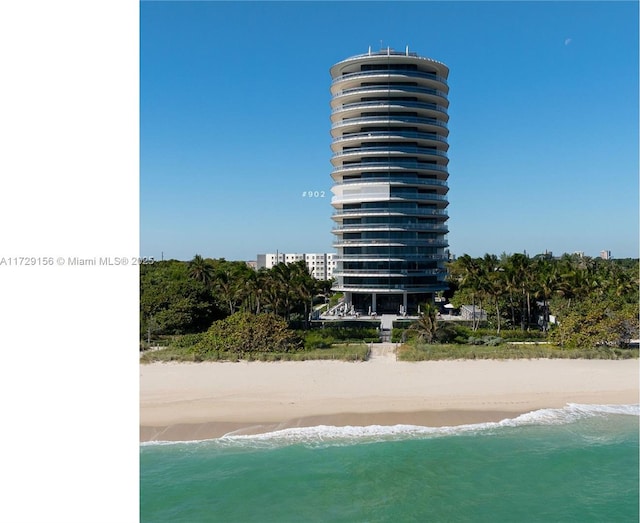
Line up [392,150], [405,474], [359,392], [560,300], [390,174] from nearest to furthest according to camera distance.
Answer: [405,474], [359,392], [560,300], [392,150], [390,174]

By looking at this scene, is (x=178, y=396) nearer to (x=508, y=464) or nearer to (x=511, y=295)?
(x=508, y=464)

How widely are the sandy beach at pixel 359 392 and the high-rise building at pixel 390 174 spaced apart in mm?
18353

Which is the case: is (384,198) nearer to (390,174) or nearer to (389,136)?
(390,174)

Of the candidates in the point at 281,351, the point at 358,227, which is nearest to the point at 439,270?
the point at 358,227

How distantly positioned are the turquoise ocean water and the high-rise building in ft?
80.7

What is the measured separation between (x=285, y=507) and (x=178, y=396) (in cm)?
887

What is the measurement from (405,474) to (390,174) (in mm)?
31089

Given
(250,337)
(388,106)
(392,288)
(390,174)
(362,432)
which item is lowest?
(362,432)

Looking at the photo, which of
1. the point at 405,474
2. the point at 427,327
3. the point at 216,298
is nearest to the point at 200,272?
the point at 216,298

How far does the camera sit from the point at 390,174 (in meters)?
41.7

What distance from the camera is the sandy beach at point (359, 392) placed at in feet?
59.4

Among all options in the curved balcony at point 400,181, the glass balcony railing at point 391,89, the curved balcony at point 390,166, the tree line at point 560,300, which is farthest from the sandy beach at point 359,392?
the glass balcony railing at point 391,89

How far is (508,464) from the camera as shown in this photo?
15.2 m
